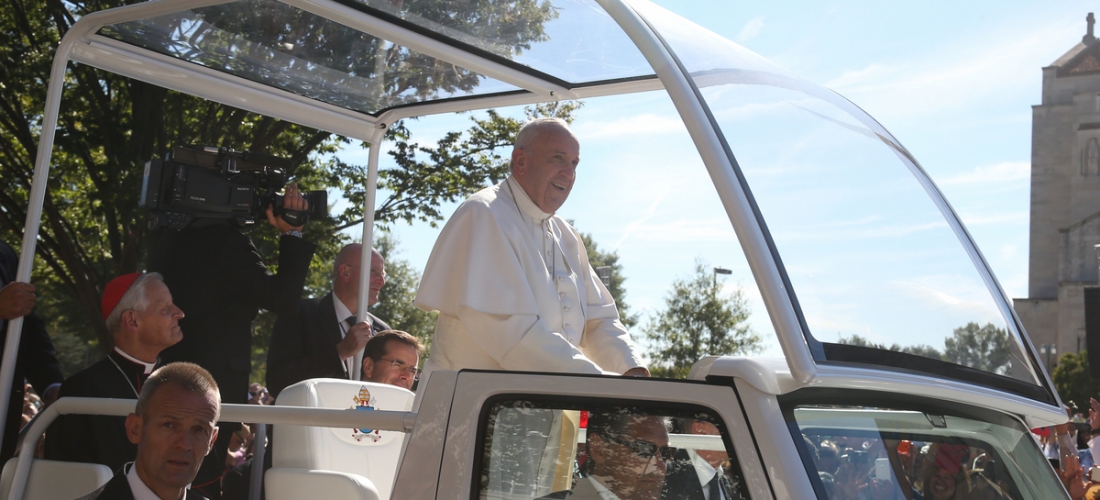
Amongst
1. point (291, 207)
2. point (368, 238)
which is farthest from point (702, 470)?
point (368, 238)

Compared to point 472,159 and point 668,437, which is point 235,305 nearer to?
point 668,437

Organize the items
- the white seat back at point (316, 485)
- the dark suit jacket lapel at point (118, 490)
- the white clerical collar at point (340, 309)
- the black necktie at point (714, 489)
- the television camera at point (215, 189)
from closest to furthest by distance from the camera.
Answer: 1. the black necktie at point (714, 489)
2. the dark suit jacket lapel at point (118, 490)
3. the white seat back at point (316, 485)
4. the television camera at point (215, 189)
5. the white clerical collar at point (340, 309)

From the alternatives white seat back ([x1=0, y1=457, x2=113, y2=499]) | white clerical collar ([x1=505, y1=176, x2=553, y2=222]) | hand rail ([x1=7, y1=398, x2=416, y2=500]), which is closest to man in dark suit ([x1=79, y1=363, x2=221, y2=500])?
hand rail ([x1=7, y1=398, x2=416, y2=500])

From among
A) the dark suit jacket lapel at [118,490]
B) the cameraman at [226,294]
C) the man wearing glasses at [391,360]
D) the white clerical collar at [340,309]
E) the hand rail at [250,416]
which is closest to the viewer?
the hand rail at [250,416]

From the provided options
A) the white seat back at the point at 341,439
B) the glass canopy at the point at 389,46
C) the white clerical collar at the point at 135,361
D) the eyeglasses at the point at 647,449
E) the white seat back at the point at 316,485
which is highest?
the glass canopy at the point at 389,46

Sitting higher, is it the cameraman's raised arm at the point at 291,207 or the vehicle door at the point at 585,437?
the cameraman's raised arm at the point at 291,207

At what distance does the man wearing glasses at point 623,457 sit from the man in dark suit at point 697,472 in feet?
0.08

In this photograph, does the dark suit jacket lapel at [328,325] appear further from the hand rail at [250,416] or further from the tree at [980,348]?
the tree at [980,348]

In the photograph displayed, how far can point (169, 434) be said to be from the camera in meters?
2.85

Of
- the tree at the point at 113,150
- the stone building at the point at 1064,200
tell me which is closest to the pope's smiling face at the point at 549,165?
the tree at the point at 113,150

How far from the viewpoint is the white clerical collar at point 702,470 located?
207cm

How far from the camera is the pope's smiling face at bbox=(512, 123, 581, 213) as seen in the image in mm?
3381

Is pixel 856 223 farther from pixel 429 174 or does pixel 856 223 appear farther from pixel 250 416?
pixel 429 174

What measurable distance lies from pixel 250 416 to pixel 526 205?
116cm
